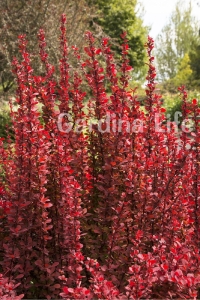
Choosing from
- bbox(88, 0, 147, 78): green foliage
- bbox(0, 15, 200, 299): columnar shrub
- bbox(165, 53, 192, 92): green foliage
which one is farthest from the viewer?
bbox(165, 53, 192, 92): green foliage

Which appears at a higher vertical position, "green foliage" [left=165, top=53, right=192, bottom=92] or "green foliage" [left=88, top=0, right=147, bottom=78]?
"green foliage" [left=88, top=0, right=147, bottom=78]

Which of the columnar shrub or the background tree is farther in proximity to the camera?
the background tree

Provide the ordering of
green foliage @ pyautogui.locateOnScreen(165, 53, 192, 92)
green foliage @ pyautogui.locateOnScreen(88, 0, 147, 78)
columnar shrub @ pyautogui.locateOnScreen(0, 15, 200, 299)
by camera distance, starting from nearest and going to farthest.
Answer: columnar shrub @ pyautogui.locateOnScreen(0, 15, 200, 299), green foliage @ pyautogui.locateOnScreen(88, 0, 147, 78), green foliage @ pyautogui.locateOnScreen(165, 53, 192, 92)

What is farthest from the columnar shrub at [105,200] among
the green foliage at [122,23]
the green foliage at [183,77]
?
the green foliage at [183,77]

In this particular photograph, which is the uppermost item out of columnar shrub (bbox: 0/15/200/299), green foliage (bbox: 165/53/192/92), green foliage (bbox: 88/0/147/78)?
green foliage (bbox: 88/0/147/78)

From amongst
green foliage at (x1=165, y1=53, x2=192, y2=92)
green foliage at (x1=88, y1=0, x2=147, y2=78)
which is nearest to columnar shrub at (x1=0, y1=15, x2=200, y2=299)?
green foliage at (x1=88, y1=0, x2=147, y2=78)

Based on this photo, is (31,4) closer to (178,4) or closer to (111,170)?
(111,170)

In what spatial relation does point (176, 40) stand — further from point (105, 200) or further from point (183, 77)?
point (105, 200)

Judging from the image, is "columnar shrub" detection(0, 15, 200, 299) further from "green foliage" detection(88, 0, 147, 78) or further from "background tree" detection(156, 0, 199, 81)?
"background tree" detection(156, 0, 199, 81)

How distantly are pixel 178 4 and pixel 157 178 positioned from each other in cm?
3765

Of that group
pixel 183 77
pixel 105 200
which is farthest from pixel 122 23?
pixel 105 200

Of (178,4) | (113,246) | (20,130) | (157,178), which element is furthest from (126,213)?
(178,4)

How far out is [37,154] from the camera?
231 cm

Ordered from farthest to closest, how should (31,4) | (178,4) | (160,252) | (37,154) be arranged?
(178,4), (31,4), (37,154), (160,252)
